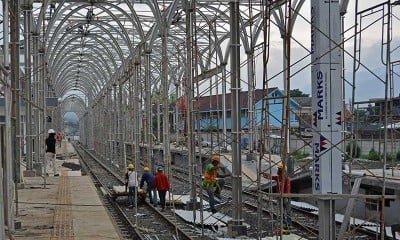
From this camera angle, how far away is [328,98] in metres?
7.67

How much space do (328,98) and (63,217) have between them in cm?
863

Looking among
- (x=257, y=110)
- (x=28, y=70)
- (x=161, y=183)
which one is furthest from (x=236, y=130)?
(x=28, y=70)

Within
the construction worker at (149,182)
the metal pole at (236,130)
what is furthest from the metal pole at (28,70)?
the metal pole at (236,130)

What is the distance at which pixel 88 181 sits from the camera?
79.8ft

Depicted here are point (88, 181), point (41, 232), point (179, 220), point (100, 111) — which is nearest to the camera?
point (41, 232)

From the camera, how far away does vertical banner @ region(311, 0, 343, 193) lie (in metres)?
7.68

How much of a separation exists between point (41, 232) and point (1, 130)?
2.81 meters

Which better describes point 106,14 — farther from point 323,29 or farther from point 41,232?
point 323,29

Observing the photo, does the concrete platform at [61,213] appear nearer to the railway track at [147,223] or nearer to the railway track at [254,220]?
the railway track at [147,223]

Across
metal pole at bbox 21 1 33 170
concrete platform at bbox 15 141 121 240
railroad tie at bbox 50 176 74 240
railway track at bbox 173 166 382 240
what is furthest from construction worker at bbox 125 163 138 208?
metal pole at bbox 21 1 33 170

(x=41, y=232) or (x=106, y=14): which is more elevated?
(x=106, y=14)

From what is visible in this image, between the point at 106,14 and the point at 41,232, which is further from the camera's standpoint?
the point at 106,14

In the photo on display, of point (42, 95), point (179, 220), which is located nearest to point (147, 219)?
point (179, 220)

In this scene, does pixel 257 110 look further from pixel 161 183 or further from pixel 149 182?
pixel 161 183
